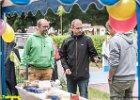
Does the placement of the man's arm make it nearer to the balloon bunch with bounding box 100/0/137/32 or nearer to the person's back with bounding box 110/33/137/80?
the person's back with bounding box 110/33/137/80

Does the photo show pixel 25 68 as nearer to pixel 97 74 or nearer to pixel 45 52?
pixel 45 52

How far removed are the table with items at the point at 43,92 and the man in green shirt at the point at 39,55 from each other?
648 mm

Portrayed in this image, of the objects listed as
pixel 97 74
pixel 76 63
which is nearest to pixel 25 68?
pixel 76 63

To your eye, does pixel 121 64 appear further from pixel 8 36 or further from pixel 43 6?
pixel 8 36

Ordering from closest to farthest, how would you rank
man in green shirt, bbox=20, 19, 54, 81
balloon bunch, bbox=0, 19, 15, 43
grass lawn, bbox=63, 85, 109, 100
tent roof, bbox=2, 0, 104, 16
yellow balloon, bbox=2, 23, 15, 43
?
tent roof, bbox=2, 0, 104, 16
man in green shirt, bbox=20, 19, 54, 81
balloon bunch, bbox=0, 19, 15, 43
yellow balloon, bbox=2, 23, 15, 43
grass lawn, bbox=63, 85, 109, 100

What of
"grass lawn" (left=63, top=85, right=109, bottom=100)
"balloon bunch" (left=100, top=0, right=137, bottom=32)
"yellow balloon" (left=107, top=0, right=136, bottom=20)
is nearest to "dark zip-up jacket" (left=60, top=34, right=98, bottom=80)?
"balloon bunch" (left=100, top=0, right=137, bottom=32)

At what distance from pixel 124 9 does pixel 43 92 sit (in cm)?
176

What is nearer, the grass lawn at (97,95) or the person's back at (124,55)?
the person's back at (124,55)

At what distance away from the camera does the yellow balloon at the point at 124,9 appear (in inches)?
163

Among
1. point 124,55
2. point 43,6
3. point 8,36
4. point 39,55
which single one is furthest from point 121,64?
point 8,36

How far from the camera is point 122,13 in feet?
13.8

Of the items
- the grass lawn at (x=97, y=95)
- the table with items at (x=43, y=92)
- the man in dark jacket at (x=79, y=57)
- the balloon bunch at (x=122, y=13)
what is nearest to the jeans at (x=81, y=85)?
the man in dark jacket at (x=79, y=57)

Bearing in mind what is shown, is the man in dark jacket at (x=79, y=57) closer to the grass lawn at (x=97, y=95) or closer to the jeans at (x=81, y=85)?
the jeans at (x=81, y=85)

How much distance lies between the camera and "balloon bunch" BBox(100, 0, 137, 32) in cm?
416
